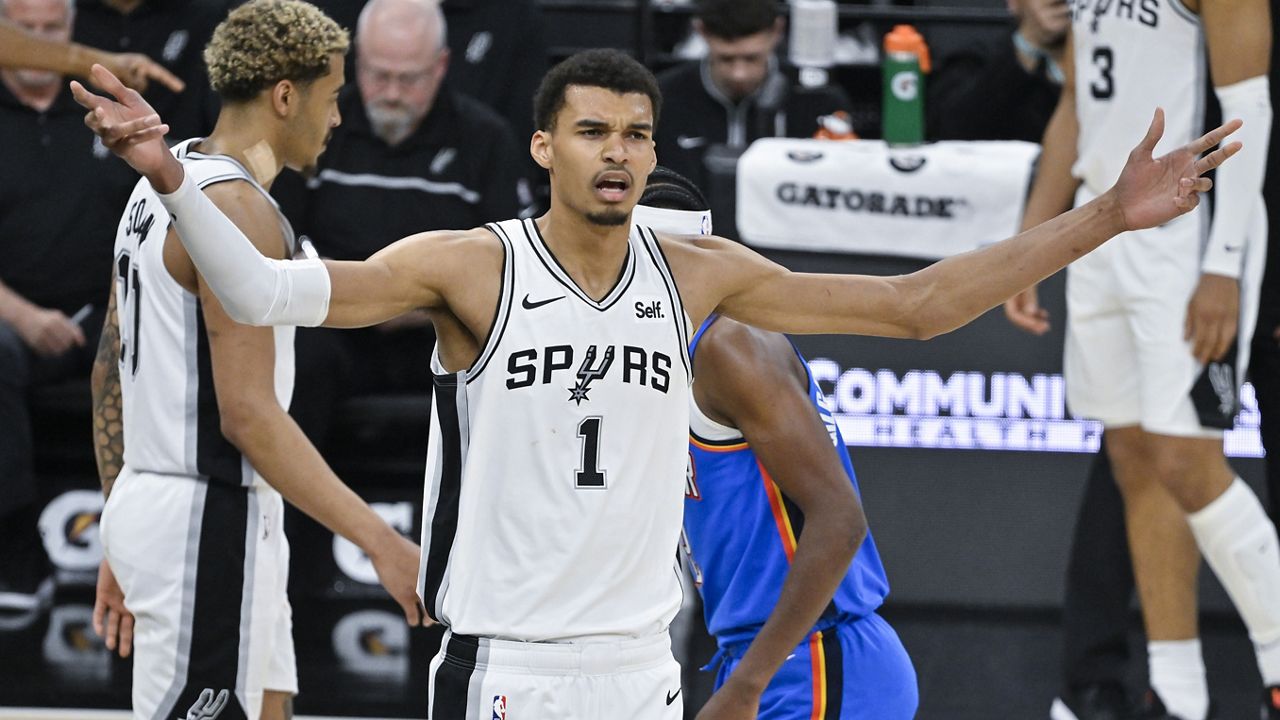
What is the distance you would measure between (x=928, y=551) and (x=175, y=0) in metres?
3.39

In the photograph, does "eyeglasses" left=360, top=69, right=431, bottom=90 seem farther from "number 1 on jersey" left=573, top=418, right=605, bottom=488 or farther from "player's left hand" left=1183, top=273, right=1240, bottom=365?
"number 1 on jersey" left=573, top=418, right=605, bottom=488

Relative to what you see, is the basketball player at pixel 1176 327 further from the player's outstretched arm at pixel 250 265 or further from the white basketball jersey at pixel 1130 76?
the player's outstretched arm at pixel 250 265

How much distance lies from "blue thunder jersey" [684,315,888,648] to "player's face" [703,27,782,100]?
9.87ft

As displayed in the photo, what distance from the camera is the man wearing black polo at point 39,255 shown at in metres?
6.03

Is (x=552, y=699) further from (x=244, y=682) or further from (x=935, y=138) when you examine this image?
(x=935, y=138)

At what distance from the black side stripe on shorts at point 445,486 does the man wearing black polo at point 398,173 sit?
3.03 metres

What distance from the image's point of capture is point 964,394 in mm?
5938

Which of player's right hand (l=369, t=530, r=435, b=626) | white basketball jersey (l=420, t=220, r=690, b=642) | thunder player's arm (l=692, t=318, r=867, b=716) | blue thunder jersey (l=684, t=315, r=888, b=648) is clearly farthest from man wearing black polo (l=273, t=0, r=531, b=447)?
white basketball jersey (l=420, t=220, r=690, b=642)

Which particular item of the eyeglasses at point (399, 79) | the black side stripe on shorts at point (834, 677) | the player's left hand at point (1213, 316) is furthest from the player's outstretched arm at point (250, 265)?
the eyeglasses at point (399, 79)

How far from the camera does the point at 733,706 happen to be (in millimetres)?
3309

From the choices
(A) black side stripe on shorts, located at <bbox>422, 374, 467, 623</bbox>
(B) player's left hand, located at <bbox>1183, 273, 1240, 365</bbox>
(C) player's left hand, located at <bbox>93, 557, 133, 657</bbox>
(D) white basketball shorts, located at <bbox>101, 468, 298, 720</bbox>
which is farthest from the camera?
(B) player's left hand, located at <bbox>1183, 273, 1240, 365</bbox>

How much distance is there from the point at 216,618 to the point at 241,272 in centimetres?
122

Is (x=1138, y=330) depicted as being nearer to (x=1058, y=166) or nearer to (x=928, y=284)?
(x=1058, y=166)

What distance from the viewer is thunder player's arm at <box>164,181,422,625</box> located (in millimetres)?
3658
